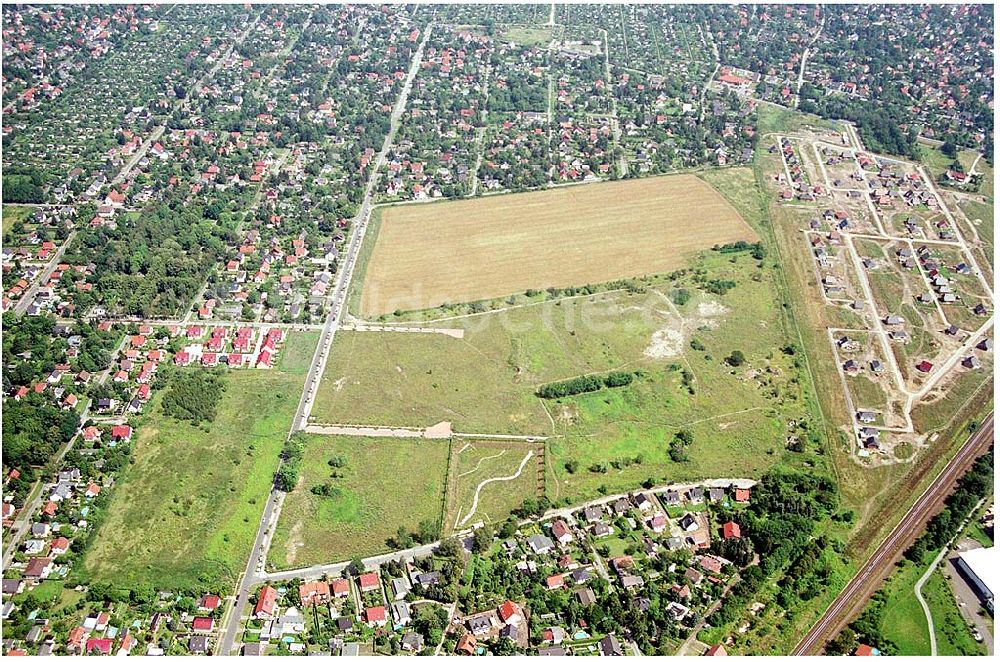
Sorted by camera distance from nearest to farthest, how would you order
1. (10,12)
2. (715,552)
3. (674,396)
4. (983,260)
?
(715,552)
(674,396)
(983,260)
(10,12)

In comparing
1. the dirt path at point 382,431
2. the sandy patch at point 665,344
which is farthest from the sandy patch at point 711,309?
the dirt path at point 382,431

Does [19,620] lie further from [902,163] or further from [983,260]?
[902,163]

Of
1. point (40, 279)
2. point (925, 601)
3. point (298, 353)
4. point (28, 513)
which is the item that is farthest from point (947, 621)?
point (40, 279)

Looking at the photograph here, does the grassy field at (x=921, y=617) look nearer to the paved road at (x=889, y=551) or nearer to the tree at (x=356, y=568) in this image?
the paved road at (x=889, y=551)

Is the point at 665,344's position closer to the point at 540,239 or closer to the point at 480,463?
the point at 540,239

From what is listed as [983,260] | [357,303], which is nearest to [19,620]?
[357,303]

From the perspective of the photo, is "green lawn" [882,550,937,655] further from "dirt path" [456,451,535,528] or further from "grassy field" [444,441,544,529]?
"dirt path" [456,451,535,528]
